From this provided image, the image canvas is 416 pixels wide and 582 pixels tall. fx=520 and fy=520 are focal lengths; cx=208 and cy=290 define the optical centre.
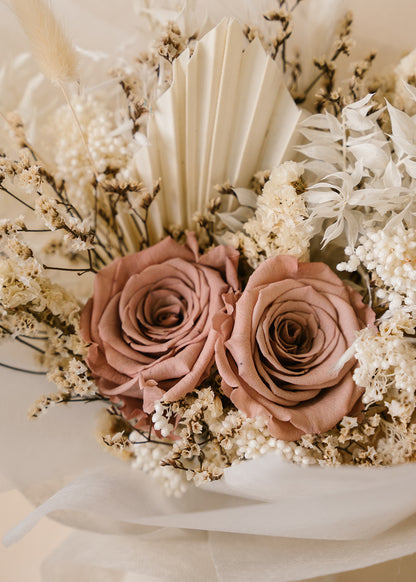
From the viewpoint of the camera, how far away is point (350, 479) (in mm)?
555

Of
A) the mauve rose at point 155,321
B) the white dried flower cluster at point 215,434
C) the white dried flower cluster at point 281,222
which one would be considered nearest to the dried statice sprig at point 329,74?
the white dried flower cluster at point 281,222

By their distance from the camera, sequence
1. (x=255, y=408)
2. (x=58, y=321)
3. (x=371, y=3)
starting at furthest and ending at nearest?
(x=371, y=3) < (x=58, y=321) < (x=255, y=408)

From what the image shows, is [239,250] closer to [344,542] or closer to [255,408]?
[255,408]

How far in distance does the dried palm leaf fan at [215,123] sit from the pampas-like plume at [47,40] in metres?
0.12

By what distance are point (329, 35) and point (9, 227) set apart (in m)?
0.53

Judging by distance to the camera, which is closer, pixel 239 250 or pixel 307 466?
pixel 307 466

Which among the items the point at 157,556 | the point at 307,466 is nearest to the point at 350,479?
the point at 307,466

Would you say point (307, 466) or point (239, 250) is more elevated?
point (239, 250)

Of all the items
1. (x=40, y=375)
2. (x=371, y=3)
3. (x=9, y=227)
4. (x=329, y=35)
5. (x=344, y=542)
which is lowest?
(x=344, y=542)

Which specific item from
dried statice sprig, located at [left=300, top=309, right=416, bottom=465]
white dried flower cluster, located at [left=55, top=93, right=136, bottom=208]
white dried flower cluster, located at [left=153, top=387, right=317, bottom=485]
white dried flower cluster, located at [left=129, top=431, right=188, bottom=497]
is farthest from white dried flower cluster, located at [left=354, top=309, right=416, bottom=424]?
white dried flower cluster, located at [left=55, top=93, right=136, bottom=208]

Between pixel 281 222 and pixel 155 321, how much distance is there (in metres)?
0.20

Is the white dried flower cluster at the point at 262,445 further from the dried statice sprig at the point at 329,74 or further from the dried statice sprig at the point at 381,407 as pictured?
the dried statice sprig at the point at 329,74

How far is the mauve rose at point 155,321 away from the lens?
23.0 inches

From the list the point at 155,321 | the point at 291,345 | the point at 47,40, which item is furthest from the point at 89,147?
the point at 291,345
